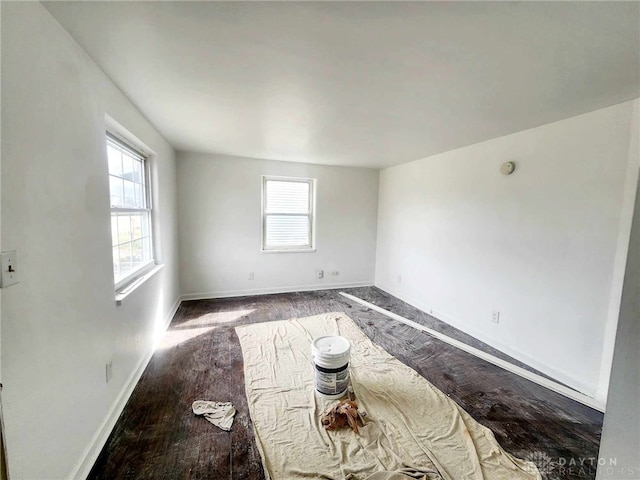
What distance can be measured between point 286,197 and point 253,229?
0.76 metres

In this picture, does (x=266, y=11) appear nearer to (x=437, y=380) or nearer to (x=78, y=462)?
(x=78, y=462)

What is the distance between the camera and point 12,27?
0.96 m

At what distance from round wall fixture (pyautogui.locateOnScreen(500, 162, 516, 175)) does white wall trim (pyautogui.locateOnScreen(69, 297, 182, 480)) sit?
12.1 ft

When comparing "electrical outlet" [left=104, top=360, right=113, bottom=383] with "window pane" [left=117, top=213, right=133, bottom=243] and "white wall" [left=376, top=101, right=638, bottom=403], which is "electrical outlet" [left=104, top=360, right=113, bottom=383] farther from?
"white wall" [left=376, top=101, right=638, bottom=403]

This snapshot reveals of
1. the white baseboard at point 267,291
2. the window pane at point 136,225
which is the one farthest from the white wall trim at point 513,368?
the window pane at point 136,225

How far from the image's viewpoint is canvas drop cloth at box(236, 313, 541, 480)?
1.38 meters

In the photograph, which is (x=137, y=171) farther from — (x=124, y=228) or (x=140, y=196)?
(x=124, y=228)

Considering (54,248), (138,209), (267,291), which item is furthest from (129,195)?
(267,291)

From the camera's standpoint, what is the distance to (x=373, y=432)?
5.28 ft

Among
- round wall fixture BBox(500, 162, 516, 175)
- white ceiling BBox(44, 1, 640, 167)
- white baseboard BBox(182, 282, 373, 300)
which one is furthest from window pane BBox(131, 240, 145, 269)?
round wall fixture BBox(500, 162, 516, 175)

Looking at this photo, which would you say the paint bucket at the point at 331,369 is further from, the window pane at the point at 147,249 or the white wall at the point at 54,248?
the window pane at the point at 147,249

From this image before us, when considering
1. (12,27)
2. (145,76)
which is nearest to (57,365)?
(12,27)

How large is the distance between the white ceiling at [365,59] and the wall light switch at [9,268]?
105 cm

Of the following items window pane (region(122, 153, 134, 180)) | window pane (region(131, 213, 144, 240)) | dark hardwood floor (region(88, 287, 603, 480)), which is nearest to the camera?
dark hardwood floor (region(88, 287, 603, 480))
